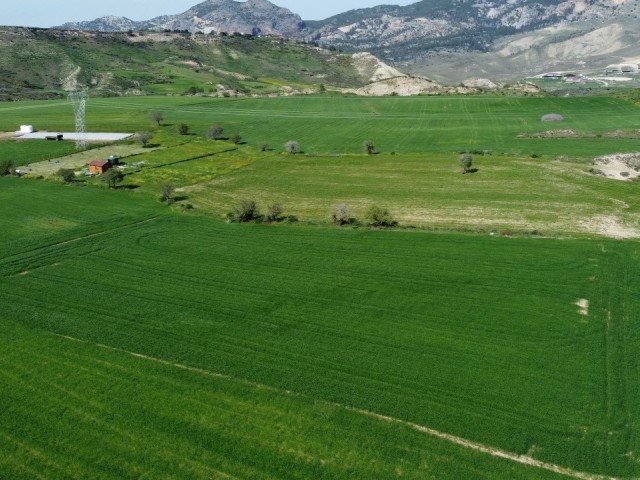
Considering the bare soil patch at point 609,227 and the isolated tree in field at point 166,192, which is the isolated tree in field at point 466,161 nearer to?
the bare soil patch at point 609,227

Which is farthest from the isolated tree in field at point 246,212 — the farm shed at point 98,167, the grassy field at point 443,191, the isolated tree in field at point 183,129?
the isolated tree in field at point 183,129

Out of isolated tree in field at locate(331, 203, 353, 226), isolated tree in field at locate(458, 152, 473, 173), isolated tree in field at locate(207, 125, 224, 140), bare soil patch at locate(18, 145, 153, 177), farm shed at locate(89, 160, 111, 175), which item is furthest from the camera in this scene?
isolated tree in field at locate(207, 125, 224, 140)

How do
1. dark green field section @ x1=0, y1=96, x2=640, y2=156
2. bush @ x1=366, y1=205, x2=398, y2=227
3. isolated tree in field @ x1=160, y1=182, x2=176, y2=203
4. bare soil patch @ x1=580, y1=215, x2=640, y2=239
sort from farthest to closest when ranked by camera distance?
dark green field section @ x1=0, y1=96, x2=640, y2=156 → isolated tree in field @ x1=160, y1=182, x2=176, y2=203 → bush @ x1=366, y1=205, x2=398, y2=227 → bare soil patch @ x1=580, y1=215, x2=640, y2=239

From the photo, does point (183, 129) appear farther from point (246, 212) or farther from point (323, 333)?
point (323, 333)

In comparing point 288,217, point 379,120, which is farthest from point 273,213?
point 379,120

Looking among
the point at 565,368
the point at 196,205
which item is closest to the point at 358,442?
the point at 565,368

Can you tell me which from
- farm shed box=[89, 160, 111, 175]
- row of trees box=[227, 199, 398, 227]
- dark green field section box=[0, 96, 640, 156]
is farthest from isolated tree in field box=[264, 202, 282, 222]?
dark green field section box=[0, 96, 640, 156]

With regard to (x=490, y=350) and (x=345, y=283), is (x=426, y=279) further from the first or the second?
(x=490, y=350)

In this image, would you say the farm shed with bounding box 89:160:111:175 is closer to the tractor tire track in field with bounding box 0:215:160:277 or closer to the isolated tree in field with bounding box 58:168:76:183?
the isolated tree in field with bounding box 58:168:76:183
